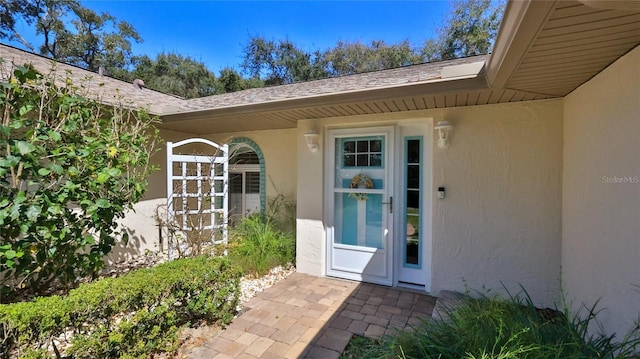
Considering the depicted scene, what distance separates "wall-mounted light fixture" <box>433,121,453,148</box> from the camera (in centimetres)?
393

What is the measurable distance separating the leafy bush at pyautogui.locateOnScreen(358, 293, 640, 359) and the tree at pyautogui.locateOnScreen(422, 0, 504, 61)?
18187mm

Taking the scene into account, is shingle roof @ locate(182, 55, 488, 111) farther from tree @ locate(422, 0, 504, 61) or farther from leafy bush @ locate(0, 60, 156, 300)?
tree @ locate(422, 0, 504, 61)

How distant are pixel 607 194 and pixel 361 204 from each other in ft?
9.79

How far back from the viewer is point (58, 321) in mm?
2189

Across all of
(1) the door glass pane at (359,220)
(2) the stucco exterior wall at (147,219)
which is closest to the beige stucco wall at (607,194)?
(1) the door glass pane at (359,220)

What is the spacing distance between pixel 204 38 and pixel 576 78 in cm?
1682

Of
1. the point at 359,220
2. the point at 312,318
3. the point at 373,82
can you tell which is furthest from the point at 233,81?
the point at 312,318

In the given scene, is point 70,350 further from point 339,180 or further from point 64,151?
point 339,180

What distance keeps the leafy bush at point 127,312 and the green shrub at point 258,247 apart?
132cm

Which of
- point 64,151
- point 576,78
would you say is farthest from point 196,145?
point 576,78

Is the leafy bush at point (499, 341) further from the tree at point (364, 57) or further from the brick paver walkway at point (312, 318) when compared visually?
the tree at point (364, 57)

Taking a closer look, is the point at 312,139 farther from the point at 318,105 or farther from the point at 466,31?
the point at 466,31

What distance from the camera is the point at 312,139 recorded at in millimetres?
4887

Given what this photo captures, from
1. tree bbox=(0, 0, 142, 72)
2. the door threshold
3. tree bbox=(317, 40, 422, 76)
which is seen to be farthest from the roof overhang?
tree bbox=(0, 0, 142, 72)
